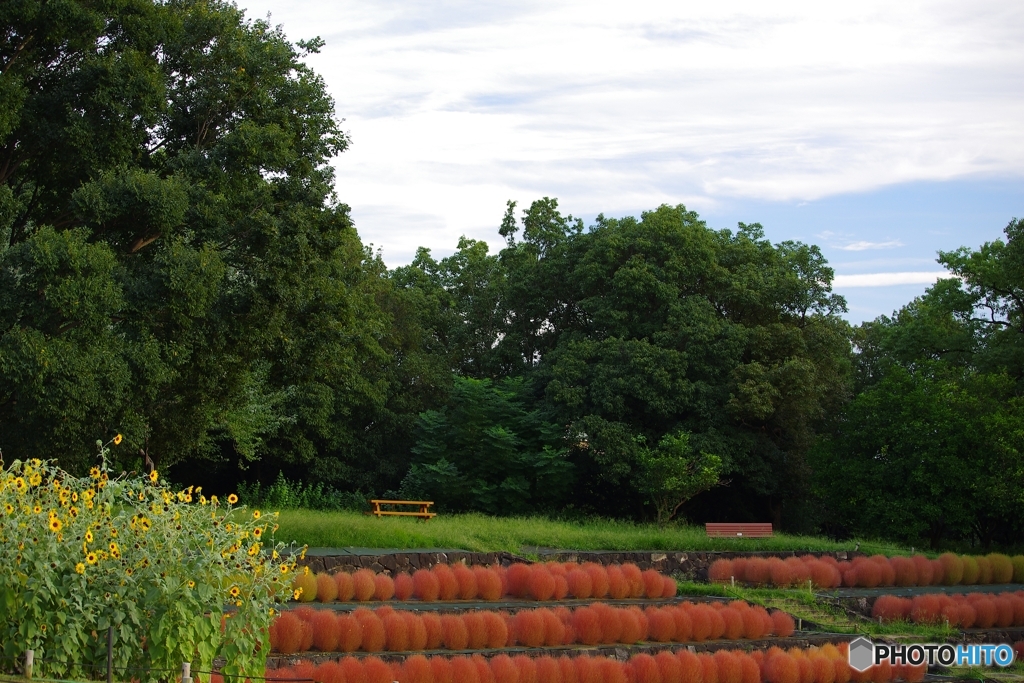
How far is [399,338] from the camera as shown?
114 feet

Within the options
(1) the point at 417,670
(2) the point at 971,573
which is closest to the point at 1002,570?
(2) the point at 971,573

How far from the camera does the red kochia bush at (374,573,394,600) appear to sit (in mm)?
15742

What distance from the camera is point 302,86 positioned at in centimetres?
2044

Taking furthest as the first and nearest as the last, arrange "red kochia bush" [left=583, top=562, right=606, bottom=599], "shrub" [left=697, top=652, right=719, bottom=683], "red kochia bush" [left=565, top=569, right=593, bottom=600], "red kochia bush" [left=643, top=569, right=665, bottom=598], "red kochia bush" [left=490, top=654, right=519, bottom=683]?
"red kochia bush" [left=643, top=569, right=665, bottom=598], "red kochia bush" [left=583, top=562, right=606, bottom=599], "red kochia bush" [left=565, top=569, right=593, bottom=600], "shrub" [left=697, top=652, right=719, bottom=683], "red kochia bush" [left=490, top=654, right=519, bottom=683]

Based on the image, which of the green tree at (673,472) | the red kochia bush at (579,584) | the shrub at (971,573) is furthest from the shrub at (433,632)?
the green tree at (673,472)

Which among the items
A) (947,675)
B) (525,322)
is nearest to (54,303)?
(947,675)

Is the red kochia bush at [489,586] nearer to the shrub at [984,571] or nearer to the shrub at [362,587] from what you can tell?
the shrub at [362,587]

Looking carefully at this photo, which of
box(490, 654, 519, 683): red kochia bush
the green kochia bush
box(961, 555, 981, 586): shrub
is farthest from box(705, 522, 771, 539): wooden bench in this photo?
the green kochia bush

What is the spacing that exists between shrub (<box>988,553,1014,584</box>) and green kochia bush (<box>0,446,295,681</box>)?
18816mm

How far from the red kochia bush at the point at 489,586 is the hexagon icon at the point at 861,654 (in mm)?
5304

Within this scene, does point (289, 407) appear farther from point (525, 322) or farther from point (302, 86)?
point (302, 86)

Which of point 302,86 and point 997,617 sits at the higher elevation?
point 302,86

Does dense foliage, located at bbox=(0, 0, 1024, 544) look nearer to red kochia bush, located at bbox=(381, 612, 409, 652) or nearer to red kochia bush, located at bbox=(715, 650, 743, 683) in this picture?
red kochia bush, located at bbox=(381, 612, 409, 652)

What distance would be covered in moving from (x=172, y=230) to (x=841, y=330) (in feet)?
69.6
